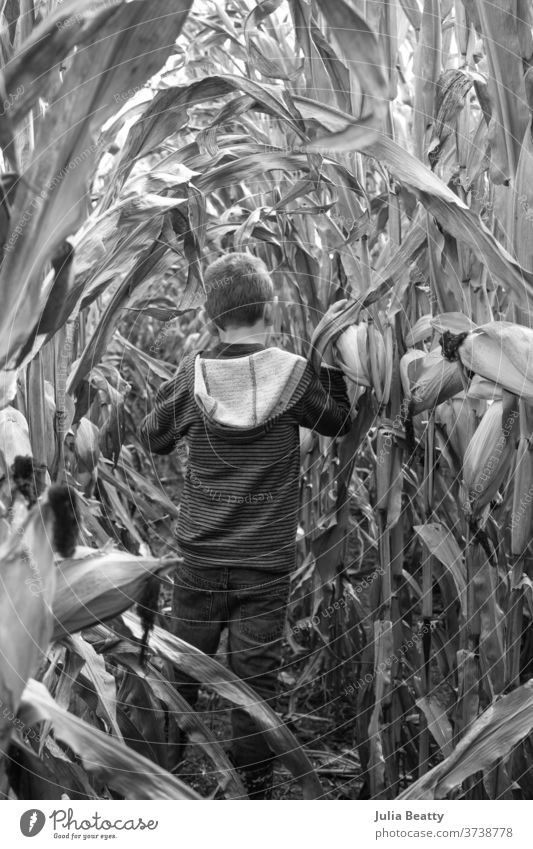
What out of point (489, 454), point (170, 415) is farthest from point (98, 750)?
point (170, 415)

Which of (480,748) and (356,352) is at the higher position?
(356,352)

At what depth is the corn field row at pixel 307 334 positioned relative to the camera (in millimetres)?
587

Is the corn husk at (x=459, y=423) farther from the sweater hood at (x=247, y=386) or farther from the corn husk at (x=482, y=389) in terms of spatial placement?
the sweater hood at (x=247, y=386)

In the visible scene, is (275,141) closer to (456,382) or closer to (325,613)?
(456,382)

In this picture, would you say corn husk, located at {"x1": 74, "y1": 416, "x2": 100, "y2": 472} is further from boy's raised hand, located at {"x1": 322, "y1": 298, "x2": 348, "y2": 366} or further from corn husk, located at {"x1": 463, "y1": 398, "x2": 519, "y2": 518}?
corn husk, located at {"x1": 463, "y1": 398, "x2": 519, "y2": 518}

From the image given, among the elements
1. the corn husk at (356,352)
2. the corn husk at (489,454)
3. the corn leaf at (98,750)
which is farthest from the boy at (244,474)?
the corn leaf at (98,750)

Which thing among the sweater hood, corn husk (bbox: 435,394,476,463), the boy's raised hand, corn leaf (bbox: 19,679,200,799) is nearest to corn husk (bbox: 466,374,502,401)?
corn husk (bbox: 435,394,476,463)

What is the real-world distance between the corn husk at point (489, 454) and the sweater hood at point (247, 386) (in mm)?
352

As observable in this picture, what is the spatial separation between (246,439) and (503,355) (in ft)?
1.82

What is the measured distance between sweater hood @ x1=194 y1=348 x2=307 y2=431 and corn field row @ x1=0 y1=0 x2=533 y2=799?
7 cm

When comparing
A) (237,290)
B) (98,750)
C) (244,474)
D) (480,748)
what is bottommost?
(480,748)

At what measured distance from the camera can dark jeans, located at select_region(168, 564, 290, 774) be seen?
48.8 inches

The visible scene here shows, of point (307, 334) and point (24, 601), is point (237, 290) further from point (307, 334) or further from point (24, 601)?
point (24, 601)

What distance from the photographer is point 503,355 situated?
748 millimetres
